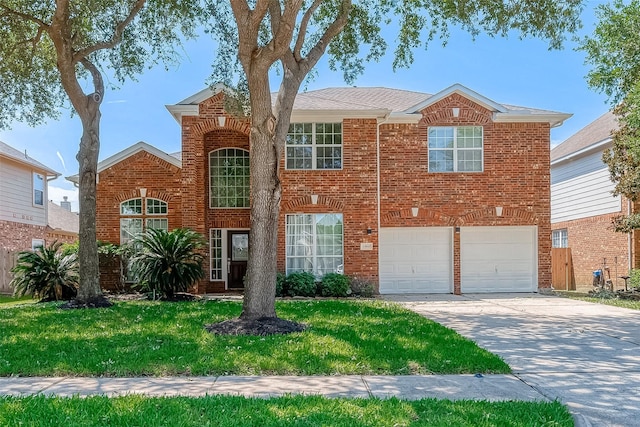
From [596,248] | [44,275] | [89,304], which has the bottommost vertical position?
[89,304]

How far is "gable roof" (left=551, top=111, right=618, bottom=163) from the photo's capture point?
18703 mm

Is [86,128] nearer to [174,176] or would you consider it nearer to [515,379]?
[174,176]

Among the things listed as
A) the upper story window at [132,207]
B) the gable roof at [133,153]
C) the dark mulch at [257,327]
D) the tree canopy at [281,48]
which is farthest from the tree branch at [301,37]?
the upper story window at [132,207]

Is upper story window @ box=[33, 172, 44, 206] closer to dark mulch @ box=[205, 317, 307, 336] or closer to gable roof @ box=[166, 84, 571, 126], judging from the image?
gable roof @ box=[166, 84, 571, 126]

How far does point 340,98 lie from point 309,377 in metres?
13.1

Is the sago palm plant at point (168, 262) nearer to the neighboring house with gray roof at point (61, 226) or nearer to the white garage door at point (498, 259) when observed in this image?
the white garage door at point (498, 259)

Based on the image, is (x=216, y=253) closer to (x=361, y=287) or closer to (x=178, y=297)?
(x=178, y=297)

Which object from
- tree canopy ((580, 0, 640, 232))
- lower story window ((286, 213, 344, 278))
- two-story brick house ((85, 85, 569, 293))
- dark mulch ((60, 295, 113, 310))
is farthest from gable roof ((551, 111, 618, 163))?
dark mulch ((60, 295, 113, 310))

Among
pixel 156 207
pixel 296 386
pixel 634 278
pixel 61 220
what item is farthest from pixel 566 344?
pixel 61 220

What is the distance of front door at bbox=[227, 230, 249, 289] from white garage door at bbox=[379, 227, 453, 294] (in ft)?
15.2

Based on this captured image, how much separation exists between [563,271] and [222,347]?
1796 cm

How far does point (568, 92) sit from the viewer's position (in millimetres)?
17266

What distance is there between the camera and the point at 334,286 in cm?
1455

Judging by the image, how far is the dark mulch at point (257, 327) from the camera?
8.02m
